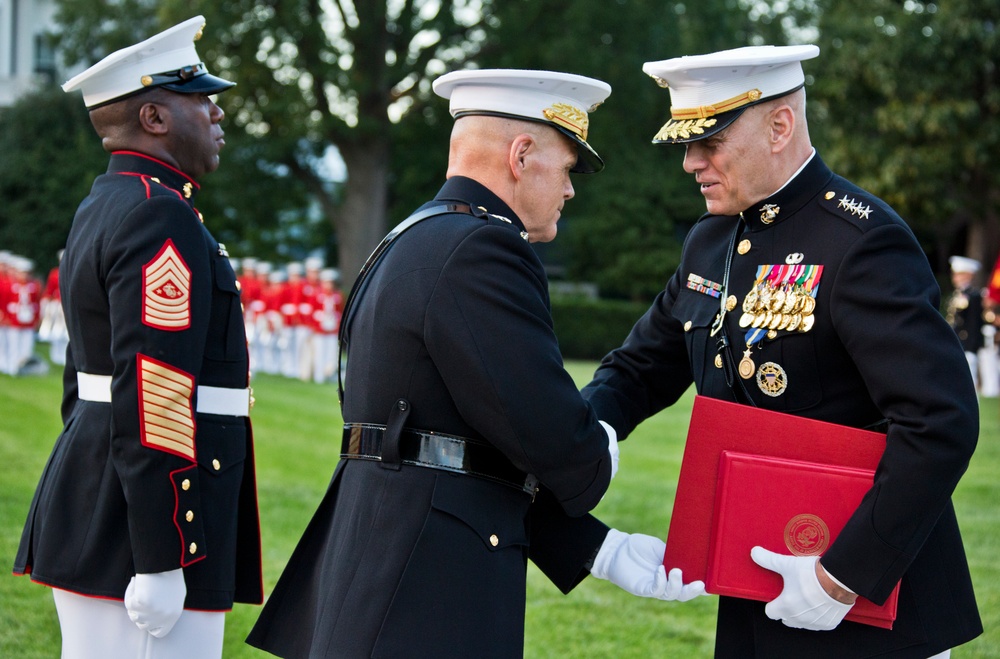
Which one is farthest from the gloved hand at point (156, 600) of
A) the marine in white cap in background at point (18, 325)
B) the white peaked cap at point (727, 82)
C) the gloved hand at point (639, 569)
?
the marine in white cap in background at point (18, 325)

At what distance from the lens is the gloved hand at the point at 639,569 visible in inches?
114

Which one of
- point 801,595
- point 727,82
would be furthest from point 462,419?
point 727,82

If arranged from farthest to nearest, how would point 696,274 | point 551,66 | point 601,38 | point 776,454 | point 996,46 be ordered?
point 601,38, point 551,66, point 996,46, point 696,274, point 776,454

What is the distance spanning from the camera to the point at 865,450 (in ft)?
8.89

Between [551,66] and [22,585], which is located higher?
[551,66]

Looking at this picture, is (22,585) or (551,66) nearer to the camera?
(22,585)

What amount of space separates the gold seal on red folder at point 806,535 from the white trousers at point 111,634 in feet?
5.70

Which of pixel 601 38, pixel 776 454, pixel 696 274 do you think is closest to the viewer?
pixel 776 454

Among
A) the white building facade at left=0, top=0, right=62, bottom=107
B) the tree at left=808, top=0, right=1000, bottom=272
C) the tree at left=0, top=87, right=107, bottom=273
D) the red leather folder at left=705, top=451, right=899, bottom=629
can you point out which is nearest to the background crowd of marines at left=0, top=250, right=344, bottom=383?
the tree at left=0, top=87, right=107, bottom=273

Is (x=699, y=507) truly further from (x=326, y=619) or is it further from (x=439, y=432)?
(x=326, y=619)

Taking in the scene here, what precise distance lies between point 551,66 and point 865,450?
27965mm

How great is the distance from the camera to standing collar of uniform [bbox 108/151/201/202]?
3.52 meters

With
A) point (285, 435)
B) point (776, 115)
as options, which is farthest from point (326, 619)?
point (285, 435)

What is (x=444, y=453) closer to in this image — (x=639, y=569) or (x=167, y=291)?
(x=639, y=569)
